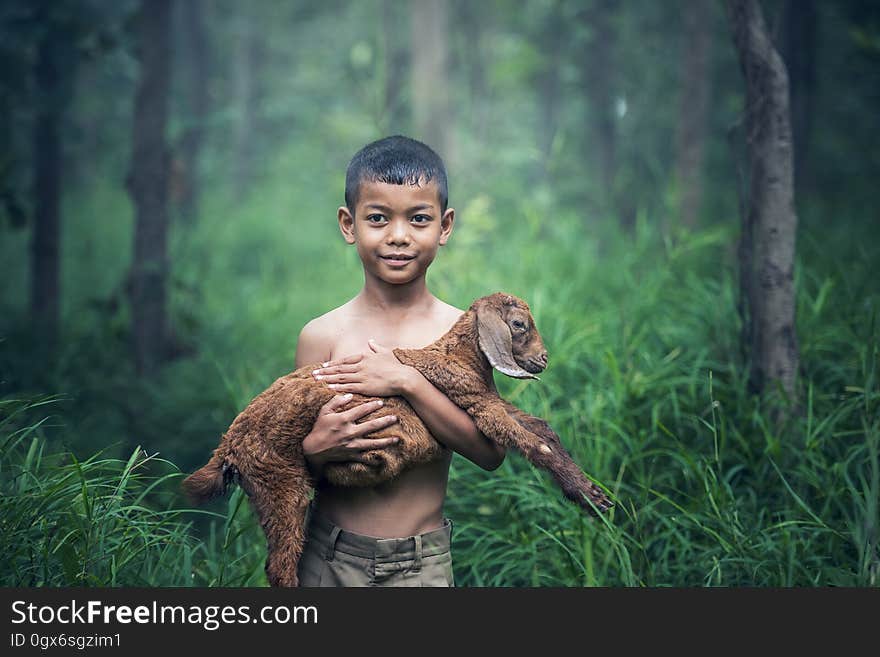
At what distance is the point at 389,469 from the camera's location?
2.01m

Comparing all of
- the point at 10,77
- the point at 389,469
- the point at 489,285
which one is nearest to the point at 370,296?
the point at 389,469

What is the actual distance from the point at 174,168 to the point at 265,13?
28.0 ft

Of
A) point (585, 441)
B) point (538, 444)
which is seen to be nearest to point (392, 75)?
point (585, 441)

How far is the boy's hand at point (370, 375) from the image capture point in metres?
2.04

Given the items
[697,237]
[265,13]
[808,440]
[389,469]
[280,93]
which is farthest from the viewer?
[280,93]

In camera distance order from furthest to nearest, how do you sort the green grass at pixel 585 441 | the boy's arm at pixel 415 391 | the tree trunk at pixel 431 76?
the tree trunk at pixel 431 76 < the green grass at pixel 585 441 < the boy's arm at pixel 415 391

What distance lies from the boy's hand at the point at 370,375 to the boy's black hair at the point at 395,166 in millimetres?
454

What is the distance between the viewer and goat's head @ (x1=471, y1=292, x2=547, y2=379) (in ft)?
6.77

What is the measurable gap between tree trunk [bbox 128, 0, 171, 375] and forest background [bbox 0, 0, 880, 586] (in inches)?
0.7

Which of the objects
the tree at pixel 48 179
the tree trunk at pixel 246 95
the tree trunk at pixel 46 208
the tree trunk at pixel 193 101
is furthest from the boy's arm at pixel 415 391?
the tree trunk at pixel 246 95

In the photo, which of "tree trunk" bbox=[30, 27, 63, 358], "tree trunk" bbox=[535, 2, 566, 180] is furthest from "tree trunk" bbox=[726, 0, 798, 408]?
"tree trunk" bbox=[535, 2, 566, 180]

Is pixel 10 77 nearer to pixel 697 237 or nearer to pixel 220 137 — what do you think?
pixel 697 237

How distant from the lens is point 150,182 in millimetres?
5680

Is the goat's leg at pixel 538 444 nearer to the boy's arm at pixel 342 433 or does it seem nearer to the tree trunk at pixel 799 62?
the boy's arm at pixel 342 433
